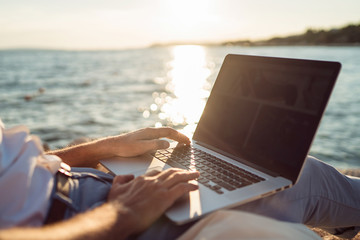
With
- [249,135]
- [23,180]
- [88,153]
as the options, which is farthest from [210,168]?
[23,180]

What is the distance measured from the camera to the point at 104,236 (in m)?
1.15

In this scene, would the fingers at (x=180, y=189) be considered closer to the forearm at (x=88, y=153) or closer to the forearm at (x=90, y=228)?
the forearm at (x=90, y=228)

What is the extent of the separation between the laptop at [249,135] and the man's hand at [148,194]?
0.21 feet

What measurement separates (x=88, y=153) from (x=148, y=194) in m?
0.83

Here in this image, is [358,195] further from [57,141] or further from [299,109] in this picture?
[57,141]

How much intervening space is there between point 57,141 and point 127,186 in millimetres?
9342

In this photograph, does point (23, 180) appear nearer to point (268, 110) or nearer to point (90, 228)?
point (90, 228)

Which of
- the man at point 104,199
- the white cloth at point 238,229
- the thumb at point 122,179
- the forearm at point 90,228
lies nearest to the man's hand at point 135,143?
the man at point 104,199

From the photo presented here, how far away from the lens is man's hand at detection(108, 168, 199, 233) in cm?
126

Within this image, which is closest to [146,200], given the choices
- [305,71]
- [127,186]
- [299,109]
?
[127,186]

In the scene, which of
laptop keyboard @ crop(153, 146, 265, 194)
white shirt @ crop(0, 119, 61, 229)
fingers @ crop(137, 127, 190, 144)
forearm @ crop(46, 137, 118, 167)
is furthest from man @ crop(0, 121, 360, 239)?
fingers @ crop(137, 127, 190, 144)

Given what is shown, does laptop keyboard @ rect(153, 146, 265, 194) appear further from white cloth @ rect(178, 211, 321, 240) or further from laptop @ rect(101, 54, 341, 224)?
white cloth @ rect(178, 211, 321, 240)

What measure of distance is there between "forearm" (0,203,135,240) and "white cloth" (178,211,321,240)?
0.80ft

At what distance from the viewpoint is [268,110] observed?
1.83 meters
